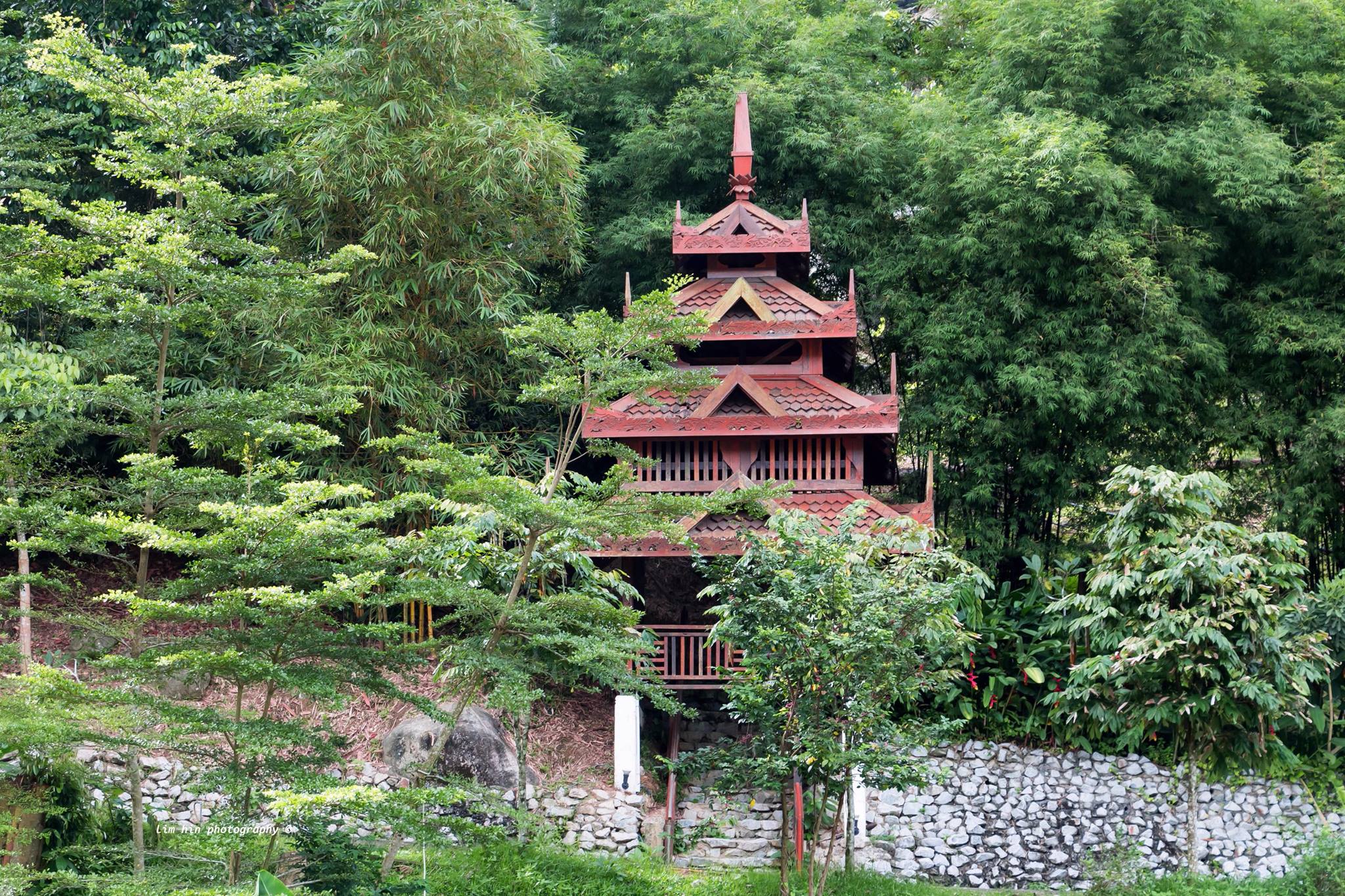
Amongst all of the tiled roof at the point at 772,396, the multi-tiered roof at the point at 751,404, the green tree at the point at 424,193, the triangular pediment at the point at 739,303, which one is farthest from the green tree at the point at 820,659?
the green tree at the point at 424,193

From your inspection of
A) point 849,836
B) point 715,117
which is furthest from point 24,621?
point 715,117

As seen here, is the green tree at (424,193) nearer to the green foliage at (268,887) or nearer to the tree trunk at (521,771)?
the tree trunk at (521,771)

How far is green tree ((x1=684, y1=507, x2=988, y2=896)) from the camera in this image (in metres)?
8.29

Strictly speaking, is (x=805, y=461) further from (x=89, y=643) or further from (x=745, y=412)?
(x=89, y=643)

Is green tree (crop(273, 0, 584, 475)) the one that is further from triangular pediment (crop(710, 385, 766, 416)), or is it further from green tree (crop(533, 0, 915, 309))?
triangular pediment (crop(710, 385, 766, 416))

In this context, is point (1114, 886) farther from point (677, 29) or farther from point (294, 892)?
point (677, 29)

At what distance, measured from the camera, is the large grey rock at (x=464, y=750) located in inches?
433

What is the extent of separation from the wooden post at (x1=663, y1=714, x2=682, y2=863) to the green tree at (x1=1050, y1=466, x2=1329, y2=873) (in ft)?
11.4

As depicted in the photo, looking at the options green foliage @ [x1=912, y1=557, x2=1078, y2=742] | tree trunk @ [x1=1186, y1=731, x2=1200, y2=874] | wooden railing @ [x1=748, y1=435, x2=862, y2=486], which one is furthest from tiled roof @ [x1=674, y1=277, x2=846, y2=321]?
tree trunk @ [x1=1186, y1=731, x2=1200, y2=874]

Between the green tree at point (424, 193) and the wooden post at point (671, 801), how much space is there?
12.1ft

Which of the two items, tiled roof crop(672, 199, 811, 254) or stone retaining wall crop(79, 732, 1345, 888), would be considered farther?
tiled roof crop(672, 199, 811, 254)

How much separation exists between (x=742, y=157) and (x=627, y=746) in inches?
221

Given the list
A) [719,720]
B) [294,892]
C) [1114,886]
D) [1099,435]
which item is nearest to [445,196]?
[719,720]

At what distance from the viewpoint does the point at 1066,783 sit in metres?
11.2
